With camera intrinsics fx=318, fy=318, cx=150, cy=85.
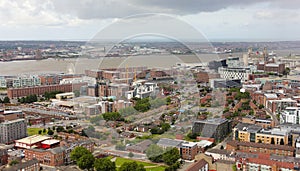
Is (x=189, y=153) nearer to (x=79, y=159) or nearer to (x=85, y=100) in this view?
(x=79, y=159)

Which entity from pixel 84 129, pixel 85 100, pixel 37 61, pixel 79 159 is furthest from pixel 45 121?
pixel 37 61

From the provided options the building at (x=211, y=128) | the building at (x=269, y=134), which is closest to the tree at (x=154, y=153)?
the building at (x=211, y=128)

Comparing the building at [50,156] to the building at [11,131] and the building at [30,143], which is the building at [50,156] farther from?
the building at [11,131]

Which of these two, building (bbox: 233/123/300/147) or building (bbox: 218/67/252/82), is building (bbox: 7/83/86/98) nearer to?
building (bbox: 218/67/252/82)

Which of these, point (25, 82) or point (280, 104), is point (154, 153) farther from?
point (25, 82)

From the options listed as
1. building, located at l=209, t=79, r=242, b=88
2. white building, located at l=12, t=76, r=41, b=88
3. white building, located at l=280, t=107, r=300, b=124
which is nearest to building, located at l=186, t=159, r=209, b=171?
white building, located at l=280, t=107, r=300, b=124
